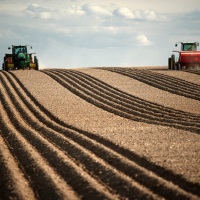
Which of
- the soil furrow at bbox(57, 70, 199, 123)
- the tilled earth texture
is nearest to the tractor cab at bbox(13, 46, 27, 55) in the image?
the soil furrow at bbox(57, 70, 199, 123)

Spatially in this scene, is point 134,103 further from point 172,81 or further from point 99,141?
point 99,141

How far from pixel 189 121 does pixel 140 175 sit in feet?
22.3

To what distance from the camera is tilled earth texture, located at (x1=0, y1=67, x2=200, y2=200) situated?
25.7ft

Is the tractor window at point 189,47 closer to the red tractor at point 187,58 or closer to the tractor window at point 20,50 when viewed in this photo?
the red tractor at point 187,58

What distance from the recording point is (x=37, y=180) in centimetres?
854

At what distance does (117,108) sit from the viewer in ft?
58.4

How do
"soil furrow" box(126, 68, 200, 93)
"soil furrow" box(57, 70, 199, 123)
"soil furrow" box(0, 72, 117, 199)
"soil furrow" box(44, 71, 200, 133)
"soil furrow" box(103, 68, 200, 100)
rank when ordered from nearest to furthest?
"soil furrow" box(0, 72, 117, 199), "soil furrow" box(44, 71, 200, 133), "soil furrow" box(57, 70, 199, 123), "soil furrow" box(103, 68, 200, 100), "soil furrow" box(126, 68, 200, 93)

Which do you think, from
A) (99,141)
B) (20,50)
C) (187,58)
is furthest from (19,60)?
(99,141)

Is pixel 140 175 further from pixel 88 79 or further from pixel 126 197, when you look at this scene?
pixel 88 79

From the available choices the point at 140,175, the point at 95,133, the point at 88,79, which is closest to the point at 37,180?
the point at 140,175

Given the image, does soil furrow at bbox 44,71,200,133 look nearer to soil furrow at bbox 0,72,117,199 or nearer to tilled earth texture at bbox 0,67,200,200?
tilled earth texture at bbox 0,67,200,200

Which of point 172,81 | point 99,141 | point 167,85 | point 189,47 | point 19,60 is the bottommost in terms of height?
point 99,141

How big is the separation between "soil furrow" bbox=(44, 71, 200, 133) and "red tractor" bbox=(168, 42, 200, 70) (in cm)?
830

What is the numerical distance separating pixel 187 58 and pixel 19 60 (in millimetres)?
11525
